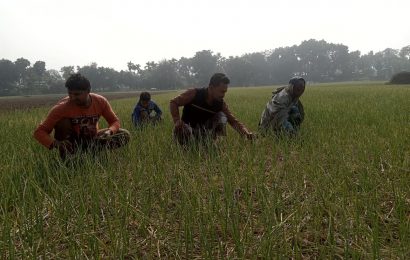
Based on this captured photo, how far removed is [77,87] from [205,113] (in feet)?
5.19

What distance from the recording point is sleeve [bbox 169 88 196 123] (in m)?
→ 3.84

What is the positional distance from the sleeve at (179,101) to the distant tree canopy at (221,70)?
6802cm

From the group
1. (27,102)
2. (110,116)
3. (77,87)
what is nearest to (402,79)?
(27,102)

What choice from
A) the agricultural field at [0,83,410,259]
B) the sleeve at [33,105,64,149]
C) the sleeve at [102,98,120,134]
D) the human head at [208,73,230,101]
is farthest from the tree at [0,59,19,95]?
the agricultural field at [0,83,410,259]

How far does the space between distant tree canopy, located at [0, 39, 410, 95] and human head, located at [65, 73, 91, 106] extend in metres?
68.3

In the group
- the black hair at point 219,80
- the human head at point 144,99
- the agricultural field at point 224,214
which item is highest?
the black hair at point 219,80

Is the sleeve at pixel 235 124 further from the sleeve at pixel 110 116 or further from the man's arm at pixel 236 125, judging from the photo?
the sleeve at pixel 110 116

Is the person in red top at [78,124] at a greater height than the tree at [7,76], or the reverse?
the tree at [7,76]

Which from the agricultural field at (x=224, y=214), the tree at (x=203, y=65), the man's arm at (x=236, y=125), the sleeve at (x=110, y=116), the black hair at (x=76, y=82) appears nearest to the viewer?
the agricultural field at (x=224, y=214)

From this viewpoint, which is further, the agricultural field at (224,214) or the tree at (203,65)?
the tree at (203,65)

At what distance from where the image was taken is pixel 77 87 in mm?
3088

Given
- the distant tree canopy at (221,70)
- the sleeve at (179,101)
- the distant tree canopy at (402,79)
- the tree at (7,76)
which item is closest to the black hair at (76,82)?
the sleeve at (179,101)

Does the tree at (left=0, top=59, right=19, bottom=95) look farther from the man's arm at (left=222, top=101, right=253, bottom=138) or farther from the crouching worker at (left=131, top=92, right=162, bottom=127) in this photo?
the man's arm at (left=222, top=101, right=253, bottom=138)

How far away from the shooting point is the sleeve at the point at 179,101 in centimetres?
384
